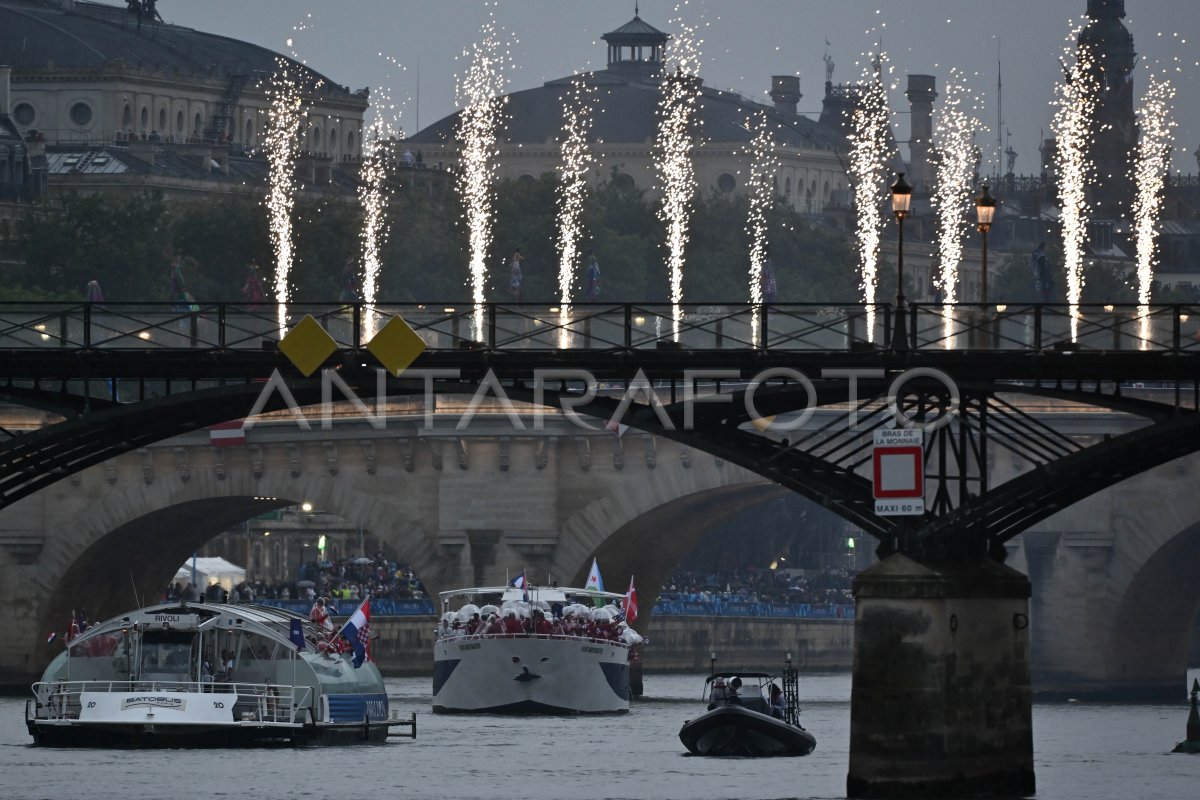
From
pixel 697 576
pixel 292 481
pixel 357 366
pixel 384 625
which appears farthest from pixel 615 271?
pixel 357 366

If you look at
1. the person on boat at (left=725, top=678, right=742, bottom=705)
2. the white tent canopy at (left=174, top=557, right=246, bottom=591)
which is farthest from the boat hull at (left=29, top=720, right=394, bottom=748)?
the white tent canopy at (left=174, top=557, right=246, bottom=591)

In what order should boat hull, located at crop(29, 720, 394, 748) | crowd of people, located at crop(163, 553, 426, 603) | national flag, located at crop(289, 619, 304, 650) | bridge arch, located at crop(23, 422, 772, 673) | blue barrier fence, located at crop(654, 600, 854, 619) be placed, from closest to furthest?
boat hull, located at crop(29, 720, 394, 748), national flag, located at crop(289, 619, 304, 650), bridge arch, located at crop(23, 422, 772, 673), crowd of people, located at crop(163, 553, 426, 603), blue barrier fence, located at crop(654, 600, 854, 619)

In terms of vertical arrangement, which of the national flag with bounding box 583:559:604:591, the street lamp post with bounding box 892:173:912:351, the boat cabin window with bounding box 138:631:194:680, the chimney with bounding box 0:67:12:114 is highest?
the chimney with bounding box 0:67:12:114

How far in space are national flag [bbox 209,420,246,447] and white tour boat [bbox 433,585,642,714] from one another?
35.0 feet

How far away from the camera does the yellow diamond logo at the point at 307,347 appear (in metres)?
71.1

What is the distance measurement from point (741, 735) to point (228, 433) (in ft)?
97.9

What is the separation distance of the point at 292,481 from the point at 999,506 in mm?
46562

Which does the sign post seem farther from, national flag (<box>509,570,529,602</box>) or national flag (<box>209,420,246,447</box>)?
national flag (<box>209,420,246,447</box>)

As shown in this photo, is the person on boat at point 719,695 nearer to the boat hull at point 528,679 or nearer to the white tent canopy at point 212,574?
the boat hull at point 528,679

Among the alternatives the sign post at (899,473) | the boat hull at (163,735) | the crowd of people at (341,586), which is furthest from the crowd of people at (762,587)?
the sign post at (899,473)

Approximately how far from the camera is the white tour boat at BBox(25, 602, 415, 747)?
87.1 meters

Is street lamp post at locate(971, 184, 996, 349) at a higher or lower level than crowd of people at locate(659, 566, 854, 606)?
higher

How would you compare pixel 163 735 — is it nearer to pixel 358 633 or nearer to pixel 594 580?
pixel 358 633

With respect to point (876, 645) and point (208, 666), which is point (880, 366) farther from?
point (208, 666)
